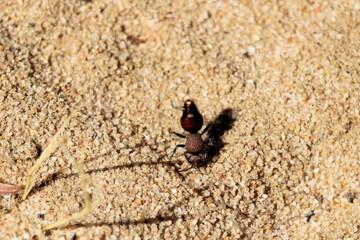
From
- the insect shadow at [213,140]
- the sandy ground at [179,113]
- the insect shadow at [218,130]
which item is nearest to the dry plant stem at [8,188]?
the sandy ground at [179,113]

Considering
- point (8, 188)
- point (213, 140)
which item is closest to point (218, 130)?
point (213, 140)

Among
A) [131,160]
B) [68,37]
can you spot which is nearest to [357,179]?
[131,160]

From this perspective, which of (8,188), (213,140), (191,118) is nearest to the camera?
(8,188)

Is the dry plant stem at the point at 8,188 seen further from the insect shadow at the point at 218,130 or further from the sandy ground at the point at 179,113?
the insect shadow at the point at 218,130

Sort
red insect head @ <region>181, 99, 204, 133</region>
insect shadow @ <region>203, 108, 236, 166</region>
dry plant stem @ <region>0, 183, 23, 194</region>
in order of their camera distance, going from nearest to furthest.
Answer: dry plant stem @ <region>0, 183, 23, 194</region> → red insect head @ <region>181, 99, 204, 133</region> → insect shadow @ <region>203, 108, 236, 166</region>

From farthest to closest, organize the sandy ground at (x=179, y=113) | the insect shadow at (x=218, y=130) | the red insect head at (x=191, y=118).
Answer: the insect shadow at (x=218, y=130) → the red insect head at (x=191, y=118) → the sandy ground at (x=179, y=113)

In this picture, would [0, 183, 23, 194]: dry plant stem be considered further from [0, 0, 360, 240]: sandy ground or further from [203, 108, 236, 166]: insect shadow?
[203, 108, 236, 166]: insect shadow

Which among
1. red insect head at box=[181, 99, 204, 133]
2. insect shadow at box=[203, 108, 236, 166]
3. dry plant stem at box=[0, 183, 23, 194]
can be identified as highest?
dry plant stem at box=[0, 183, 23, 194]

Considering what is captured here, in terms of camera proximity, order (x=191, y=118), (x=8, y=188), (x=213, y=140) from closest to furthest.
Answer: (x=8, y=188), (x=191, y=118), (x=213, y=140)

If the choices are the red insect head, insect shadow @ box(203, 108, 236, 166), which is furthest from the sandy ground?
the red insect head

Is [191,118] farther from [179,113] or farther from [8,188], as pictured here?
[8,188]
